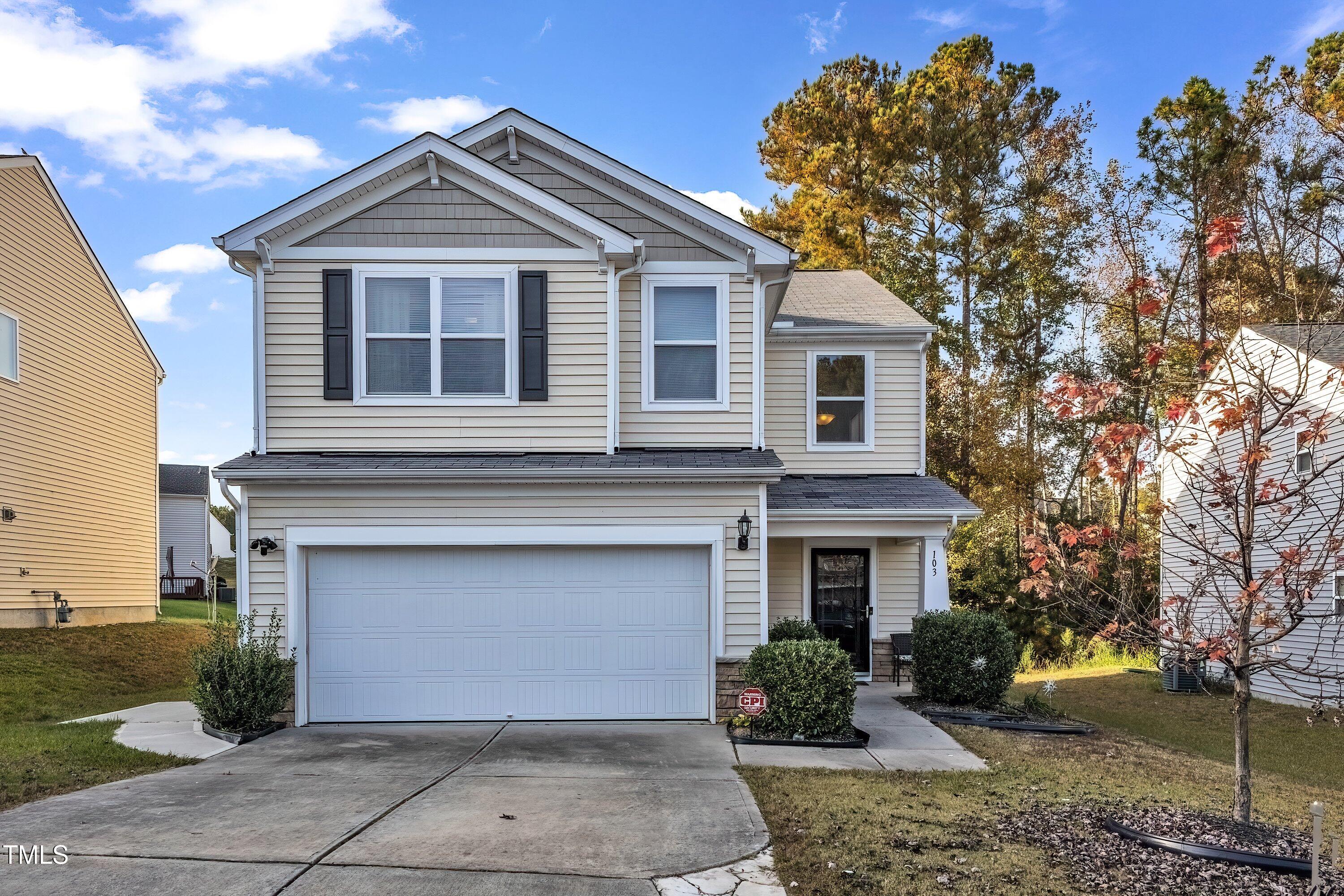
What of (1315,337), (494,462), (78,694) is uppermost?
(1315,337)

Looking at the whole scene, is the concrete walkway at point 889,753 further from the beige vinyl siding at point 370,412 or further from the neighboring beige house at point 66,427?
the neighboring beige house at point 66,427

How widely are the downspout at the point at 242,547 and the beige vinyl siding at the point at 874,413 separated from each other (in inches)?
291

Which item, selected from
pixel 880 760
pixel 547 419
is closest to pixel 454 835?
pixel 880 760

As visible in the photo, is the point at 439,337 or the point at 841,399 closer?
the point at 439,337

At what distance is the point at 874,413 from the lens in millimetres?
14500

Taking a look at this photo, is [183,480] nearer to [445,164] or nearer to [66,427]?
[66,427]

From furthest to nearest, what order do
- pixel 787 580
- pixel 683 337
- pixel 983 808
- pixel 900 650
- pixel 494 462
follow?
1. pixel 787 580
2. pixel 900 650
3. pixel 683 337
4. pixel 494 462
5. pixel 983 808

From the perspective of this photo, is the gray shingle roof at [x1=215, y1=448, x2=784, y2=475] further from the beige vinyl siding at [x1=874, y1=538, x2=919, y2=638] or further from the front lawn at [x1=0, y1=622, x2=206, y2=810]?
the beige vinyl siding at [x1=874, y1=538, x2=919, y2=638]

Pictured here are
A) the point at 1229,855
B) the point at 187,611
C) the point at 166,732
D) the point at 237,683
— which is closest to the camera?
the point at 1229,855

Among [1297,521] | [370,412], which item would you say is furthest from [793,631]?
[1297,521]

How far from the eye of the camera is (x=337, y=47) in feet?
49.3

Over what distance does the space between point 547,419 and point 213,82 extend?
1079 centimetres

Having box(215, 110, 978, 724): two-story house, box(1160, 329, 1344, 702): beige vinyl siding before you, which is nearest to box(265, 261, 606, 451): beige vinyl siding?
box(215, 110, 978, 724): two-story house

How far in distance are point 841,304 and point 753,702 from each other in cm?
838
